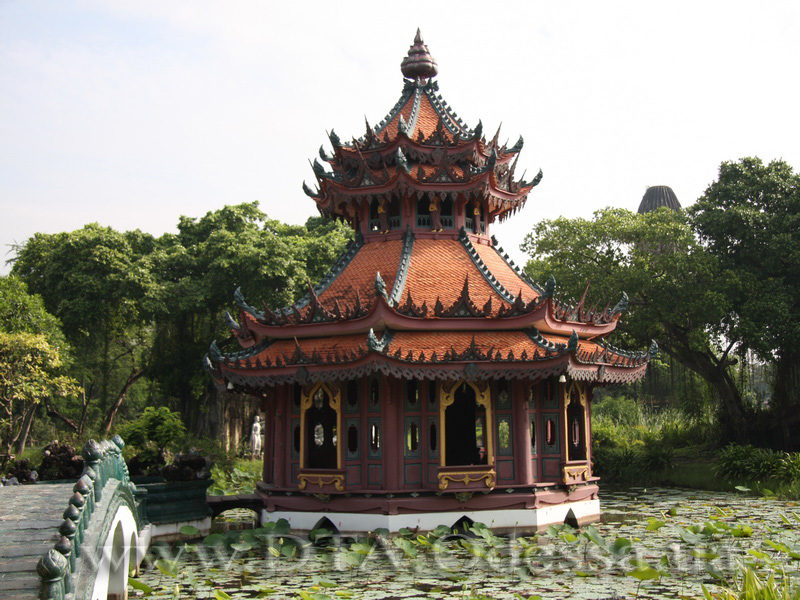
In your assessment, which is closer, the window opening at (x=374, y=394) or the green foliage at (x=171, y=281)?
the window opening at (x=374, y=394)

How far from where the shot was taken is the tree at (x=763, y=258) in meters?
26.5

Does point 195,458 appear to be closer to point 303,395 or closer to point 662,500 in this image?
point 303,395

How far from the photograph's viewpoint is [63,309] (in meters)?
31.8

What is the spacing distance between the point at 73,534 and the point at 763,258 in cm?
2538

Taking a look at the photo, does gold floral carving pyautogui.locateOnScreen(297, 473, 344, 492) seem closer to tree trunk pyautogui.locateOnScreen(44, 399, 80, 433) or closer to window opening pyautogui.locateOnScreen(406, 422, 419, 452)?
window opening pyautogui.locateOnScreen(406, 422, 419, 452)

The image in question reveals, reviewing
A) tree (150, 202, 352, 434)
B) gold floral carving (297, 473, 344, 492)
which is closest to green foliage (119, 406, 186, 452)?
gold floral carving (297, 473, 344, 492)

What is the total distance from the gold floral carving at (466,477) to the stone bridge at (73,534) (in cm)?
578

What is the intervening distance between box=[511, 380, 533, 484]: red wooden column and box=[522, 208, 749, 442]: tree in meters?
12.5

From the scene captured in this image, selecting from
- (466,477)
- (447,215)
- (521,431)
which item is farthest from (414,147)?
(466,477)

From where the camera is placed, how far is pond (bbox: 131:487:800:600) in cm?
1124

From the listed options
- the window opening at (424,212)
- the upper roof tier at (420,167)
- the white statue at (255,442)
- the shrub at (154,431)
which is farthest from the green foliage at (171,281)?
the window opening at (424,212)

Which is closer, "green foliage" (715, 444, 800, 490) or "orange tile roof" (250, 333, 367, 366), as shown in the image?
"orange tile roof" (250, 333, 367, 366)

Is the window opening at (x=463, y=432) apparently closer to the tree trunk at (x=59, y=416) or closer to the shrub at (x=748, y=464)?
the shrub at (x=748, y=464)

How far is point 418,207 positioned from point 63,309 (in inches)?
717
